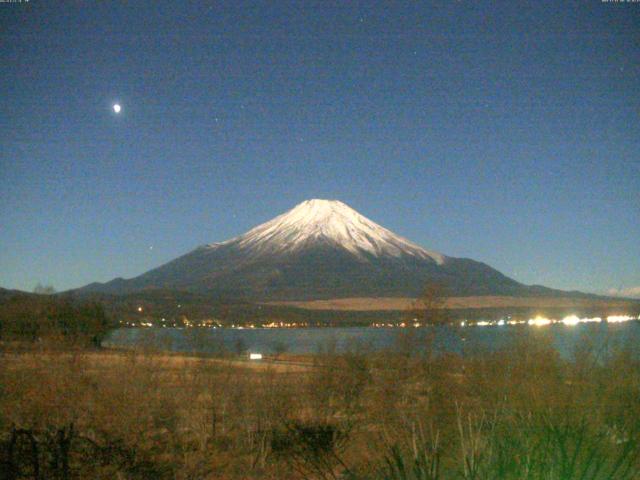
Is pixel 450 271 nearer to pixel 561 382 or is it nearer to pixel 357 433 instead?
pixel 357 433

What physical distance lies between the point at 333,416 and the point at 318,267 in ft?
279

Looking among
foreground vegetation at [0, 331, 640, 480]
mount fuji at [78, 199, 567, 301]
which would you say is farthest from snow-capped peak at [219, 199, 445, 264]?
foreground vegetation at [0, 331, 640, 480]

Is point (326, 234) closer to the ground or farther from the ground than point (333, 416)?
farther from the ground

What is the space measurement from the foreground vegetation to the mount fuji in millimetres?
47615

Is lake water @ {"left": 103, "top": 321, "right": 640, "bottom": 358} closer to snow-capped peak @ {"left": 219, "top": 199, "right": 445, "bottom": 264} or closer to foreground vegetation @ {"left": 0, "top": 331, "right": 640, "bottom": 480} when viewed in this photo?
foreground vegetation @ {"left": 0, "top": 331, "right": 640, "bottom": 480}

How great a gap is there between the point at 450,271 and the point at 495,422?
91.6 metres

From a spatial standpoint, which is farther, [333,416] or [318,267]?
[318,267]

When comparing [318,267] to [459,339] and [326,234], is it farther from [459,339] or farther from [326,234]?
[459,339]

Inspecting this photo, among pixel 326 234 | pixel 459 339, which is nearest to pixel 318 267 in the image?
pixel 326 234

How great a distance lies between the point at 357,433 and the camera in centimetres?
1388

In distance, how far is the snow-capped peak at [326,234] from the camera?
382 feet

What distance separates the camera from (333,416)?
52.4 feet

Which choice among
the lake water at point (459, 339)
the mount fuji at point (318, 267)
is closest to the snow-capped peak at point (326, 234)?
the mount fuji at point (318, 267)

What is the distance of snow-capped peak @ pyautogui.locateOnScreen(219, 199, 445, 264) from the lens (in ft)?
382
